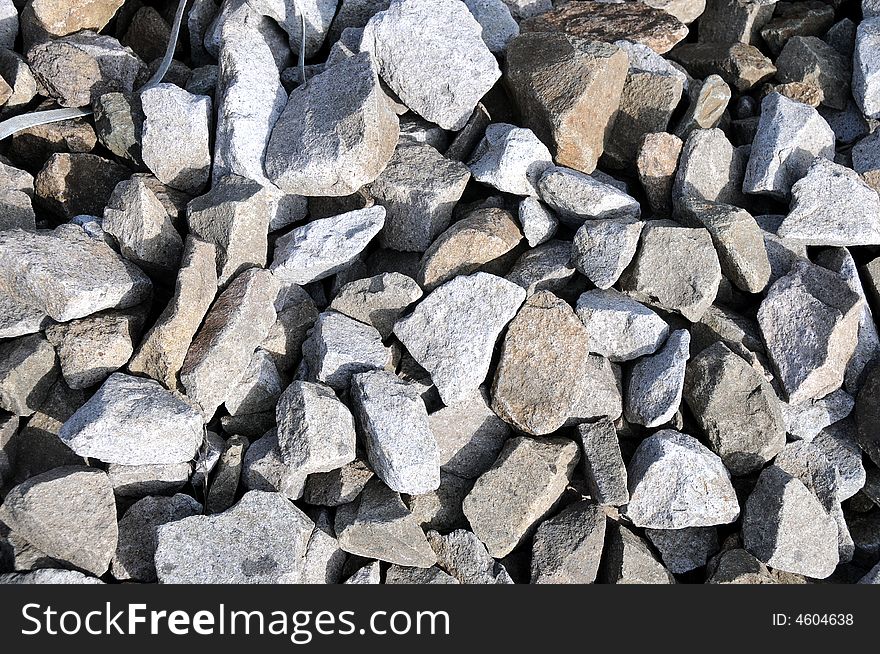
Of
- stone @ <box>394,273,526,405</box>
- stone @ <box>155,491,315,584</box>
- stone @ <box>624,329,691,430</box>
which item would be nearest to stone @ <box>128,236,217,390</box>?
stone @ <box>155,491,315,584</box>

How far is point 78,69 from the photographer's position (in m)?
2.89

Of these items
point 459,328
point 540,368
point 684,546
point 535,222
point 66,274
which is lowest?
point 684,546

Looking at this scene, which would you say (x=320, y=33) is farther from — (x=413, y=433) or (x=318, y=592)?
(x=318, y=592)

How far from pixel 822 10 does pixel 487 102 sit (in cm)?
153

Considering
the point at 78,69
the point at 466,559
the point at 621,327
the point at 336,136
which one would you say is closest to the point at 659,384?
the point at 621,327

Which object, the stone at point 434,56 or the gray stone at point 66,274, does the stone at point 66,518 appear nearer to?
the gray stone at point 66,274

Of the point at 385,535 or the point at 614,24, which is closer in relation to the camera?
the point at 385,535

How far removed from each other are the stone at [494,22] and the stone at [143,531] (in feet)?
6.27

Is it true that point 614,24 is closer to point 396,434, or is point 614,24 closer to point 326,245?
point 326,245

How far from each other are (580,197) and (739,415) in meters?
0.81

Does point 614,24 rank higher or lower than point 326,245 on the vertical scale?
higher

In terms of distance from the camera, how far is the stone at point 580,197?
99.3 inches

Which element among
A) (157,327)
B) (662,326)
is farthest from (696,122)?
(157,327)

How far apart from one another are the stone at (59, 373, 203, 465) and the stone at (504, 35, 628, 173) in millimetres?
1448
